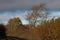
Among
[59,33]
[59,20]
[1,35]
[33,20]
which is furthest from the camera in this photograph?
[33,20]

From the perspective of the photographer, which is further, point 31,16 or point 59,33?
point 31,16

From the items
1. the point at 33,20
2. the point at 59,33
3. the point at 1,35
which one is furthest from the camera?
the point at 33,20

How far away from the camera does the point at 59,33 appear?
8438 mm

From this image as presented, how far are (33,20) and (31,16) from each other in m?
0.48

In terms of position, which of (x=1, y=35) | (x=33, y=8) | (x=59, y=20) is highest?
(x=33, y=8)

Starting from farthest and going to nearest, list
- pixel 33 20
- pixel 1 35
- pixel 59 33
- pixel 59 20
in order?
pixel 33 20, pixel 59 20, pixel 59 33, pixel 1 35

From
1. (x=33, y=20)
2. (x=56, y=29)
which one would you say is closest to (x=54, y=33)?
(x=56, y=29)

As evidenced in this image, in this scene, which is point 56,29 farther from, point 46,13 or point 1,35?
point 1,35

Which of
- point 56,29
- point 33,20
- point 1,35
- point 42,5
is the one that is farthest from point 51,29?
point 1,35

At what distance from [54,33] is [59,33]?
0.40 meters

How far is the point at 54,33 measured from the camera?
8.80m

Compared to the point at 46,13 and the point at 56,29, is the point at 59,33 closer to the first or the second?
the point at 56,29

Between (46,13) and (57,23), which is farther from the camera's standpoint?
(46,13)

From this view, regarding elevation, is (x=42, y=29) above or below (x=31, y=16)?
below
